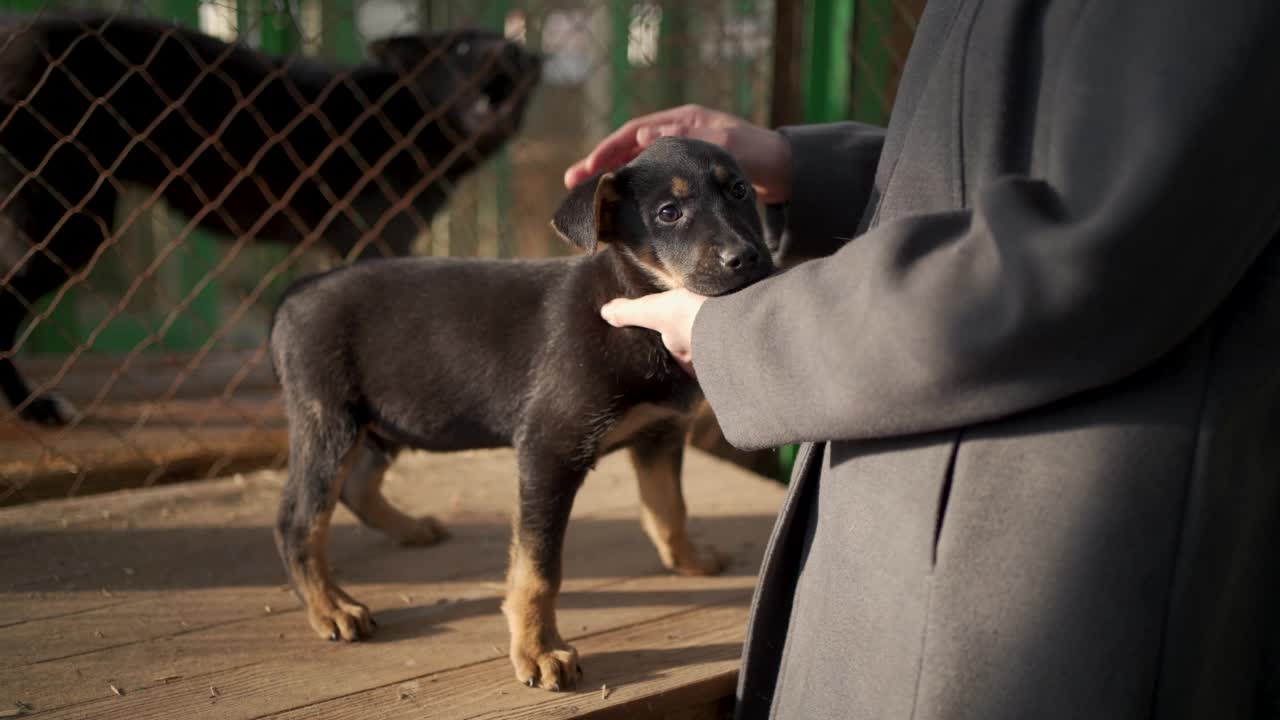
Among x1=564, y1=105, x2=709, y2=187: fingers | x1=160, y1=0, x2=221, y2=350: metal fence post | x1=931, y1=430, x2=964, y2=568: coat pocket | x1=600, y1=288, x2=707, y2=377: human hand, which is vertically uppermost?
x1=564, y1=105, x2=709, y2=187: fingers

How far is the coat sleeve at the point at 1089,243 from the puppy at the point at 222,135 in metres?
2.71

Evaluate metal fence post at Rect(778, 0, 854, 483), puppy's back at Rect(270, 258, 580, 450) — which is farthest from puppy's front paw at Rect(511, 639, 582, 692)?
metal fence post at Rect(778, 0, 854, 483)

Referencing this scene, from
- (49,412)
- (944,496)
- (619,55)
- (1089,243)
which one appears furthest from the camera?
(619,55)

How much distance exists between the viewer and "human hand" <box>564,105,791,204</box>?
7.30 ft

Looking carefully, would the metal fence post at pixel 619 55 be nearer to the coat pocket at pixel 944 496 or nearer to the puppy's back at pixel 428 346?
the puppy's back at pixel 428 346

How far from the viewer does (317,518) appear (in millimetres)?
2238

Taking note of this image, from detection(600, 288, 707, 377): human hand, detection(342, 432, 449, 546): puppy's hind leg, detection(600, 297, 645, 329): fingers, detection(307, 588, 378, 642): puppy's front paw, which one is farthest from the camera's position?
detection(342, 432, 449, 546): puppy's hind leg

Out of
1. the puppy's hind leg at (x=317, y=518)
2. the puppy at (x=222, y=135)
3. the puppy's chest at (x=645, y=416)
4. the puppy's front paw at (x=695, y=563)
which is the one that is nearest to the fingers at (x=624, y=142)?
the puppy's chest at (x=645, y=416)

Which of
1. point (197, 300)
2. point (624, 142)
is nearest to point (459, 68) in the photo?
point (197, 300)

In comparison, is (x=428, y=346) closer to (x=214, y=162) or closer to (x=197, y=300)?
(x=214, y=162)

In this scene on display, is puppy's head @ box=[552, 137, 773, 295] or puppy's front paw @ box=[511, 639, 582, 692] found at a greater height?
puppy's head @ box=[552, 137, 773, 295]

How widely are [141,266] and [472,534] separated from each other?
342 cm

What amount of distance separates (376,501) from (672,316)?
4.43 feet

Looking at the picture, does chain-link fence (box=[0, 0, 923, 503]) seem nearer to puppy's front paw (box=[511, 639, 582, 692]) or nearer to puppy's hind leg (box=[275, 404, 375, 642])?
puppy's hind leg (box=[275, 404, 375, 642])
